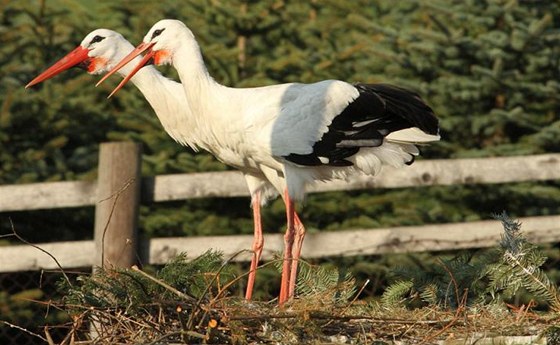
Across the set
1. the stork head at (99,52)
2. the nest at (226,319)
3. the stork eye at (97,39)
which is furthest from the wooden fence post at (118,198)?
the nest at (226,319)

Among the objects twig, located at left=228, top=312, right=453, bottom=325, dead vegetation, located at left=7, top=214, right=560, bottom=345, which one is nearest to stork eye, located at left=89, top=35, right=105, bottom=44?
dead vegetation, located at left=7, top=214, right=560, bottom=345

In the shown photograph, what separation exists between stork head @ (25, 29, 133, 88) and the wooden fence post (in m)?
0.50

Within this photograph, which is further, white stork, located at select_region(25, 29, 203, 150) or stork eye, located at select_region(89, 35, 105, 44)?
stork eye, located at select_region(89, 35, 105, 44)

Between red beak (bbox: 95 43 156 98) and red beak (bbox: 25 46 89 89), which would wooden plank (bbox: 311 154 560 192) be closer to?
red beak (bbox: 95 43 156 98)

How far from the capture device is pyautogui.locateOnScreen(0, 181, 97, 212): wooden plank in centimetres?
833

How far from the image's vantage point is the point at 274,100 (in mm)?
7133

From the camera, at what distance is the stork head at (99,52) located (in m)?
7.98

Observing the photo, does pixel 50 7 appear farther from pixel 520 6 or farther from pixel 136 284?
pixel 136 284

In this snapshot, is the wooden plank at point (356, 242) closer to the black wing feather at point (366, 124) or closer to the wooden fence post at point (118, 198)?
the wooden fence post at point (118, 198)

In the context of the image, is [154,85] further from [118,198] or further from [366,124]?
[366,124]

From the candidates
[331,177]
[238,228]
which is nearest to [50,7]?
[238,228]

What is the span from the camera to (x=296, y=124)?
7.09 metres

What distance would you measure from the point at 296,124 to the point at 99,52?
1.52 metres

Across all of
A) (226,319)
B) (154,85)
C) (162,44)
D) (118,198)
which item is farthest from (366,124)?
(226,319)
